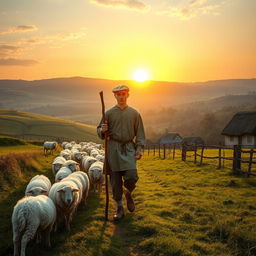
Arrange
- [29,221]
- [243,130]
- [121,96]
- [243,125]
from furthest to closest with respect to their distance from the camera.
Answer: [243,125] → [243,130] → [121,96] → [29,221]

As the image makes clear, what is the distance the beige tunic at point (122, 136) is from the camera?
712cm

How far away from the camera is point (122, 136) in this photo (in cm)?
714

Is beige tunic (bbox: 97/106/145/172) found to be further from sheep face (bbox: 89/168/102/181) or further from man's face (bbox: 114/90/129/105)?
sheep face (bbox: 89/168/102/181)

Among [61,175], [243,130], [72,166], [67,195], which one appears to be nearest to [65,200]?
[67,195]

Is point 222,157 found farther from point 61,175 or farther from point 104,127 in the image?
point 104,127

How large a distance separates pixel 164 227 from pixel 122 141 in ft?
7.33

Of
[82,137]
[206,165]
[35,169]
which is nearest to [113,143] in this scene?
[35,169]

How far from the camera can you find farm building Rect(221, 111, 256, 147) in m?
40.2

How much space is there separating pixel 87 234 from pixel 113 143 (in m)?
2.27

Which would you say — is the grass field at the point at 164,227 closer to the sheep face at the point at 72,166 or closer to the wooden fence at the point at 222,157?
the sheep face at the point at 72,166

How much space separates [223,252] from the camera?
200 inches

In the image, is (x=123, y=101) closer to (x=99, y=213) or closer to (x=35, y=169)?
(x=99, y=213)

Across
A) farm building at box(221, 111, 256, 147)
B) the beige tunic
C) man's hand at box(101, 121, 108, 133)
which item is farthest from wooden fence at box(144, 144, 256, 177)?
farm building at box(221, 111, 256, 147)

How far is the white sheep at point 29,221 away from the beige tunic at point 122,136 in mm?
2003
